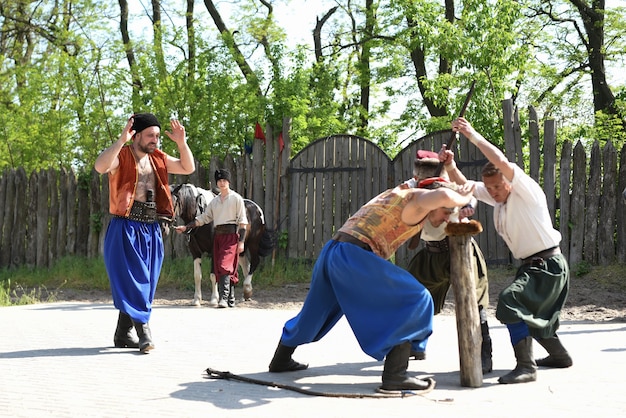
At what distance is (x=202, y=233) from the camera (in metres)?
12.1

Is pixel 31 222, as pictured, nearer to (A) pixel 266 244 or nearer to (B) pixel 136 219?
(A) pixel 266 244

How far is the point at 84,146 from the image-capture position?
752 inches

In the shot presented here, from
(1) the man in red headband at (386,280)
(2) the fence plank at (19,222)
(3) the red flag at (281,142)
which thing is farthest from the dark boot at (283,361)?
(2) the fence plank at (19,222)

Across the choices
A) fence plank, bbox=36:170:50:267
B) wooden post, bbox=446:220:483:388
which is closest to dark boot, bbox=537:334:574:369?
wooden post, bbox=446:220:483:388

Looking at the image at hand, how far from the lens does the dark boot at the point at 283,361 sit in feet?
19.5

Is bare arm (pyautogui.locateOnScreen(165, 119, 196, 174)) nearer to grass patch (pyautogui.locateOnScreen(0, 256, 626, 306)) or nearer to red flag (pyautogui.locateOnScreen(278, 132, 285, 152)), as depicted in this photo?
grass patch (pyautogui.locateOnScreen(0, 256, 626, 306))

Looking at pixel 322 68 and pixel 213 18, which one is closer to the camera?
pixel 322 68

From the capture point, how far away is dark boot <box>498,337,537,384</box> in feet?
18.3

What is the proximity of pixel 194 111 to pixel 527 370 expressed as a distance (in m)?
12.5

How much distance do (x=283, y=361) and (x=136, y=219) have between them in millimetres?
2052

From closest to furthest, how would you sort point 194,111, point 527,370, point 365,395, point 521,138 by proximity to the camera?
point 365,395 < point 527,370 < point 521,138 < point 194,111

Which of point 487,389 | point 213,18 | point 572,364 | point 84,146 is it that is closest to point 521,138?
point 572,364

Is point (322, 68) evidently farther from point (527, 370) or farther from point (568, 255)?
point (527, 370)

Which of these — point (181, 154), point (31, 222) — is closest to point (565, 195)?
point (181, 154)
